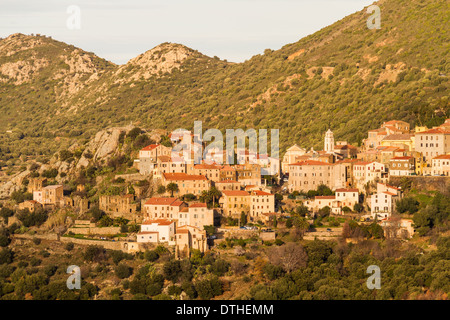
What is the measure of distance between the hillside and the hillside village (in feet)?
26.8

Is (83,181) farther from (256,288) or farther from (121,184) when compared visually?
(256,288)

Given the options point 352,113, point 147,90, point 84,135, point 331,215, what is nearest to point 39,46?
point 147,90

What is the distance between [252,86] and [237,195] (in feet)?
196

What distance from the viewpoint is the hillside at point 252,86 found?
89750mm

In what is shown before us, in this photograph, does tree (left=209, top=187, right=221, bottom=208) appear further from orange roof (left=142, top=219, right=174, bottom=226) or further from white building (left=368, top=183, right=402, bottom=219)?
white building (left=368, top=183, right=402, bottom=219)

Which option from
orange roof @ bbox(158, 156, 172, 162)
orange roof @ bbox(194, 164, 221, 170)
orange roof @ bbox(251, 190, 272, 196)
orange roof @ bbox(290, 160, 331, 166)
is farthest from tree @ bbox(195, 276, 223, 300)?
orange roof @ bbox(290, 160, 331, 166)

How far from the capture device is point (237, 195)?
5816 cm

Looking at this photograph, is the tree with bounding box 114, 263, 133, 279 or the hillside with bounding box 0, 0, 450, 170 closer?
the tree with bounding box 114, 263, 133, 279

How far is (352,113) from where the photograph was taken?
8994 centimetres

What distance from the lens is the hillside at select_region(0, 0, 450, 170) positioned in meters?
89.8

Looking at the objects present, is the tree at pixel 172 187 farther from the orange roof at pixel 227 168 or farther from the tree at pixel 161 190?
the orange roof at pixel 227 168

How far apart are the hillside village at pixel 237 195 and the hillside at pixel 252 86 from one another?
818cm

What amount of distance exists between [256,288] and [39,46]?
125091mm

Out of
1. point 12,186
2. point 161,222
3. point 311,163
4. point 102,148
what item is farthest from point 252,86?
point 161,222
